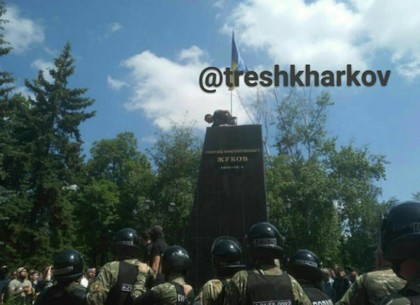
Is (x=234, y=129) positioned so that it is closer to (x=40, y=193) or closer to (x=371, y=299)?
(x=371, y=299)

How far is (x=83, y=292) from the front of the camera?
467 cm

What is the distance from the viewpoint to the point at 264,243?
4.35 m

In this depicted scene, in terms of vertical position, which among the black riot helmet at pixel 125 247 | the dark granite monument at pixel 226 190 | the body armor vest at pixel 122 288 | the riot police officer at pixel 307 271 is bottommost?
the body armor vest at pixel 122 288

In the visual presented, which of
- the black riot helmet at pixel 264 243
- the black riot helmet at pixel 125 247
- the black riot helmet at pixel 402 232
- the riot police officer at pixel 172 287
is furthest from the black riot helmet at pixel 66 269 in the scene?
the black riot helmet at pixel 402 232

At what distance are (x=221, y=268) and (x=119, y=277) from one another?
46.5 inches

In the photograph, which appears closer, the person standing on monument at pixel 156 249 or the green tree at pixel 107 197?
the person standing on monument at pixel 156 249

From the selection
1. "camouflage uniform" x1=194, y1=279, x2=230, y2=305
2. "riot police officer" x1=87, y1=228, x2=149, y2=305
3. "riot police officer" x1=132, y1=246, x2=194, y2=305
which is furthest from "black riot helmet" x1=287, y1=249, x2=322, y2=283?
"riot police officer" x1=87, y1=228, x2=149, y2=305

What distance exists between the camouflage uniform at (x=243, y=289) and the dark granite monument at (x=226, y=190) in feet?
35.7

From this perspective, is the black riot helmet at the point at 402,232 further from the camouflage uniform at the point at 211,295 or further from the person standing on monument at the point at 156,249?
the person standing on monument at the point at 156,249

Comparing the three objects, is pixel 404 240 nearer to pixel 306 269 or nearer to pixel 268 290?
pixel 268 290

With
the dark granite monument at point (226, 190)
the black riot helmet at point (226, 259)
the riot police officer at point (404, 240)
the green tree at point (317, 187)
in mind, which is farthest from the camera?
the green tree at point (317, 187)

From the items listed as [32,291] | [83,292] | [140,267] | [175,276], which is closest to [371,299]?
[175,276]

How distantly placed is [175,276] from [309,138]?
3539 cm

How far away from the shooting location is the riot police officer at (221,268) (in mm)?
4637
